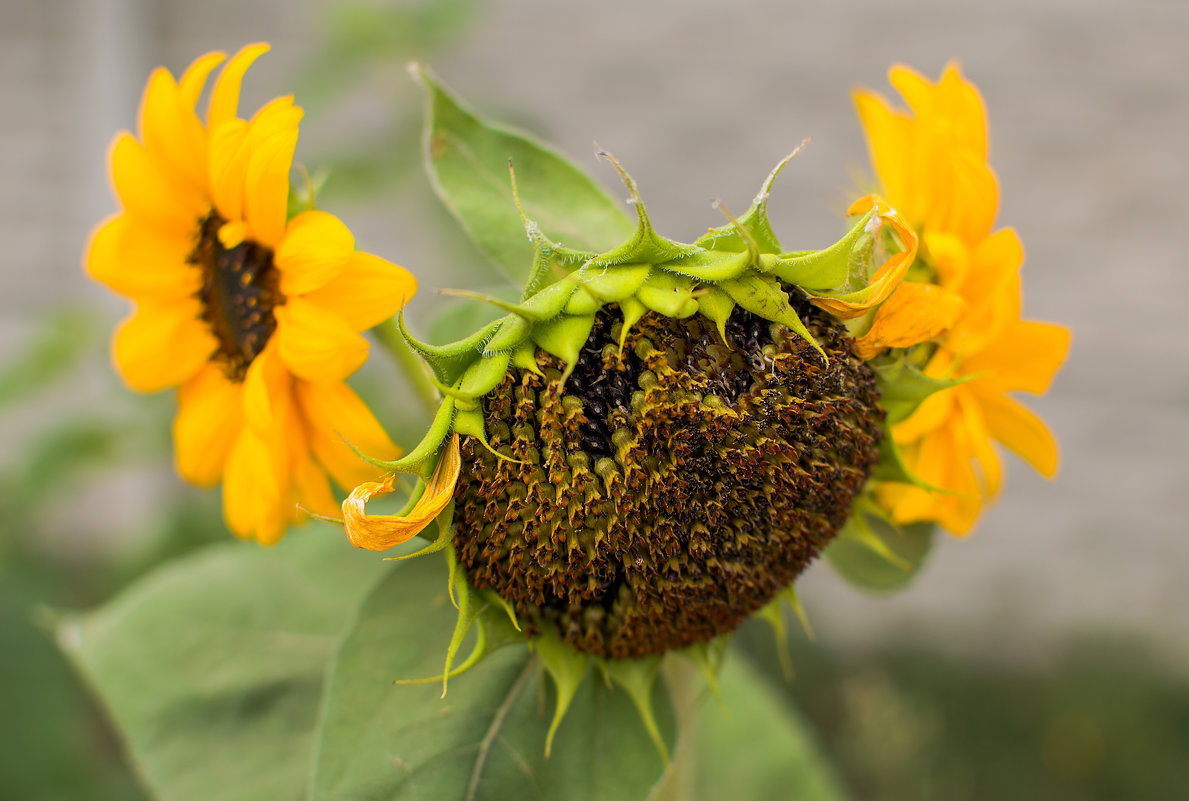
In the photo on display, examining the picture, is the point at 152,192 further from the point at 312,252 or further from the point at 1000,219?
the point at 1000,219

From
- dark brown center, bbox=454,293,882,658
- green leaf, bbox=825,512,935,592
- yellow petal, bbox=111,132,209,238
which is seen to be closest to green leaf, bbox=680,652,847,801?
green leaf, bbox=825,512,935,592

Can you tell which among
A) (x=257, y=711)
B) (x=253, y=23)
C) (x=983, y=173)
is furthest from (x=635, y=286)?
(x=253, y=23)

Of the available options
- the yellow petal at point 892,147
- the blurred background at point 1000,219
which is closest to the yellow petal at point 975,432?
the yellow petal at point 892,147

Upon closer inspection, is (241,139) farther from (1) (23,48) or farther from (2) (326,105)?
(1) (23,48)

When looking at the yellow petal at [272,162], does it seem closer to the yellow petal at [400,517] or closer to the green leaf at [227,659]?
the yellow petal at [400,517]

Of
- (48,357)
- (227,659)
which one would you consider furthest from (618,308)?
(48,357)

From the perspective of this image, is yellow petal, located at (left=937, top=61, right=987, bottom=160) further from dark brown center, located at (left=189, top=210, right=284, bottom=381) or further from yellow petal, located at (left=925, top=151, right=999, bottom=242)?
dark brown center, located at (left=189, top=210, right=284, bottom=381)
